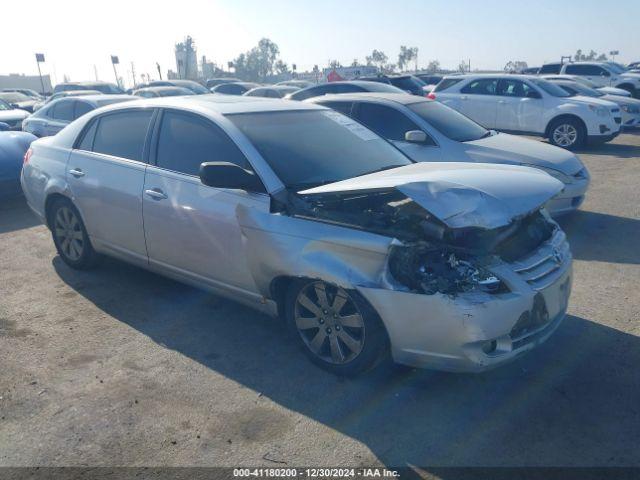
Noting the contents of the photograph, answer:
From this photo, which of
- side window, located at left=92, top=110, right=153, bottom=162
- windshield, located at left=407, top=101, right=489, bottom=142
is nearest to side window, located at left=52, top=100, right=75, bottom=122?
side window, located at left=92, top=110, right=153, bottom=162

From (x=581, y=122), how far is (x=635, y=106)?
3802 millimetres

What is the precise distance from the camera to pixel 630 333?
13.7ft

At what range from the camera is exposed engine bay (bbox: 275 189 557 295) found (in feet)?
10.6

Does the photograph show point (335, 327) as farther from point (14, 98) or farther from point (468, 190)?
point (14, 98)

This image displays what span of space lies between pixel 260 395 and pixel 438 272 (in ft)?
4.38

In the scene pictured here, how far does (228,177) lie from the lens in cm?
371

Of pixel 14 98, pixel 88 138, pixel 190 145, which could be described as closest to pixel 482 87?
pixel 88 138

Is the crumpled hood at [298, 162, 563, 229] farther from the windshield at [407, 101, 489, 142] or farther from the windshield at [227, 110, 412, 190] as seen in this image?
the windshield at [407, 101, 489, 142]

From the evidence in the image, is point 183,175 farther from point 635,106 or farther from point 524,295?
point 635,106

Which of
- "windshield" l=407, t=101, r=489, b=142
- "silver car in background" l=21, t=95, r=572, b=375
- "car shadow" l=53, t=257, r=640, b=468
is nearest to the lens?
"car shadow" l=53, t=257, r=640, b=468

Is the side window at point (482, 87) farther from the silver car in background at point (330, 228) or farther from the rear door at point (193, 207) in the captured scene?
the rear door at point (193, 207)

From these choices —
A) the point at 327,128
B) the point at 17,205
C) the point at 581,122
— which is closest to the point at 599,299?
the point at 327,128

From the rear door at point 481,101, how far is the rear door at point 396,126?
6588 millimetres

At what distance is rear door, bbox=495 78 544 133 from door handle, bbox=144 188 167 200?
35.2 ft
